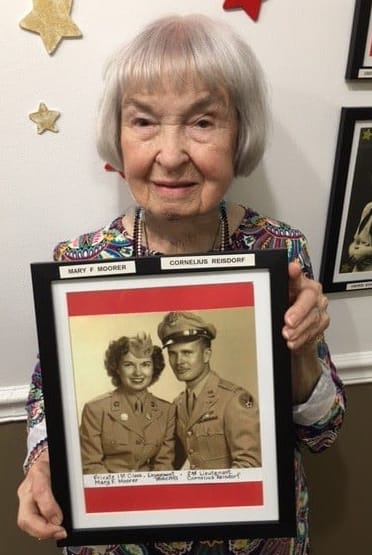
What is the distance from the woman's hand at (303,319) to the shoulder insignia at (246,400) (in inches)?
3.3

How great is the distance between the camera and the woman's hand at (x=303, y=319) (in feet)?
2.21

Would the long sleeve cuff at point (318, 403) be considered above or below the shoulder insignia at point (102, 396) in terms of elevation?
below

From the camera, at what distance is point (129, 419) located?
0.71m

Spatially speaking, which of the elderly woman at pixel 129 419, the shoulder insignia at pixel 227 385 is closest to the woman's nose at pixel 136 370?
the elderly woman at pixel 129 419

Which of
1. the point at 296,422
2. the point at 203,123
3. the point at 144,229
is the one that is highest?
the point at 203,123

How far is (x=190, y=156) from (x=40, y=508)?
0.52 meters

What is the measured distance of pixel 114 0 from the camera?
92cm

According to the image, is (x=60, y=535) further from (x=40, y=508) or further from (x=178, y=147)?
(x=178, y=147)

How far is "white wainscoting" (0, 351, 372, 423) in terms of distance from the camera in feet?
3.58

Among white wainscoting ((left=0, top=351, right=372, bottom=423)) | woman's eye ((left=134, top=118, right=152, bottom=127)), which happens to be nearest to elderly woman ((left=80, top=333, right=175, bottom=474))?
woman's eye ((left=134, top=118, right=152, bottom=127))

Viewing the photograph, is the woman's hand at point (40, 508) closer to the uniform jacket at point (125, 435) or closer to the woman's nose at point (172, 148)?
the uniform jacket at point (125, 435)

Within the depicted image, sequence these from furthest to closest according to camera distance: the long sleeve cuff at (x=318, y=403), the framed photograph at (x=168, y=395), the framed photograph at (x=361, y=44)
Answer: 1. the framed photograph at (x=361, y=44)
2. the long sleeve cuff at (x=318, y=403)
3. the framed photograph at (x=168, y=395)

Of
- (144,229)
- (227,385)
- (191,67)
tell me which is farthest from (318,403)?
(191,67)

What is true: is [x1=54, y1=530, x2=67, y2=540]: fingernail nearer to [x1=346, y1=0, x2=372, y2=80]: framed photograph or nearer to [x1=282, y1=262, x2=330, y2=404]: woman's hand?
[x1=282, y1=262, x2=330, y2=404]: woman's hand
